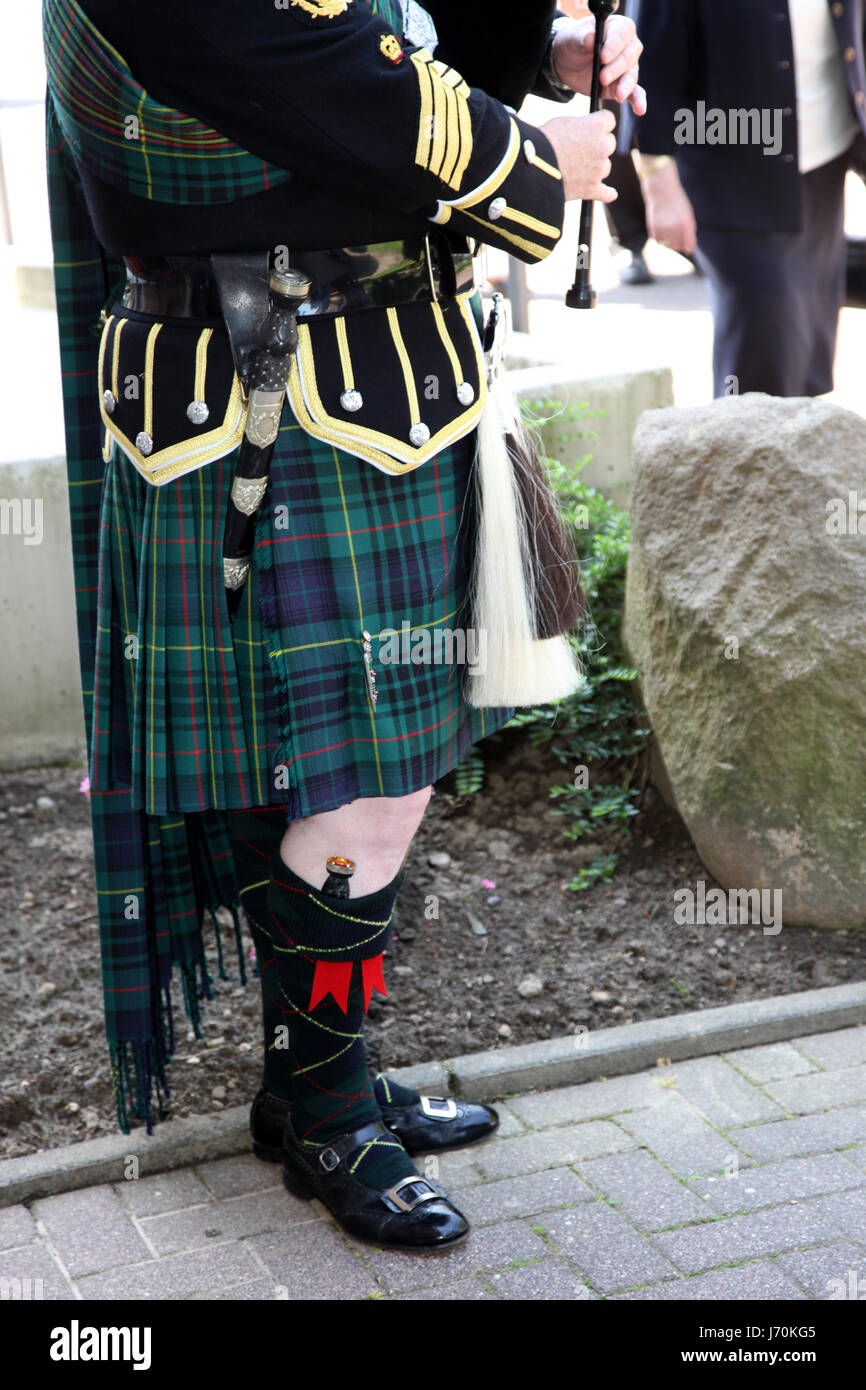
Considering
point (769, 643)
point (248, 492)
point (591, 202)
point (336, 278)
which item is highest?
point (591, 202)

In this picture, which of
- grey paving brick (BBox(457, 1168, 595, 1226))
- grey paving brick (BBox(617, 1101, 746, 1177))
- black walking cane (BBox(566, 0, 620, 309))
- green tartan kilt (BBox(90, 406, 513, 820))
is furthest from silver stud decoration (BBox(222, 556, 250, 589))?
grey paving brick (BBox(617, 1101, 746, 1177))

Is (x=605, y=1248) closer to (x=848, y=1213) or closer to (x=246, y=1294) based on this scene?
(x=848, y=1213)

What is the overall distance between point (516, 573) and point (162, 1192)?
1.13m

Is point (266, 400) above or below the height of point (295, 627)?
above

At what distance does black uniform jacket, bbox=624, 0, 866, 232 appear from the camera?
3.24 m

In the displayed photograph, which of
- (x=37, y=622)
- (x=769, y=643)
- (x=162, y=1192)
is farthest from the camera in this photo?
(x=37, y=622)

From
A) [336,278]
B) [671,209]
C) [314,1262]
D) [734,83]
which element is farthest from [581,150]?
[671,209]

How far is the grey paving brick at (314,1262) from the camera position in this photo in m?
2.00

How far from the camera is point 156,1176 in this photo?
2.30m

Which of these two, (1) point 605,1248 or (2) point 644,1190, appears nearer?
(1) point 605,1248

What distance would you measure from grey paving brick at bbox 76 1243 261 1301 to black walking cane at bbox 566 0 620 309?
56.1 inches

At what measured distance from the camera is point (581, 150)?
1.83 meters
